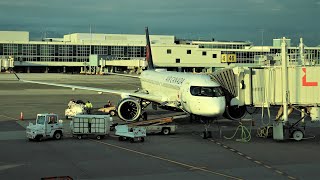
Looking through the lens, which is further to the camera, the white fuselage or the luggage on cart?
the white fuselage

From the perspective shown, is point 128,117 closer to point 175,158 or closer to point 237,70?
point 237,70

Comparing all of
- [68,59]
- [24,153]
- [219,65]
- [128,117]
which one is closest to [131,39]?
[68,59]

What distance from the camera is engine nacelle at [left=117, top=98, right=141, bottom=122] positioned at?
37562 millimetres

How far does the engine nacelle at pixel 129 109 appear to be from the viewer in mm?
37562

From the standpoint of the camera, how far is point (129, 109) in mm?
38031

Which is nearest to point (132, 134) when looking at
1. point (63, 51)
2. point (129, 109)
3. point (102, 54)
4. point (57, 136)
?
point (57, 136)

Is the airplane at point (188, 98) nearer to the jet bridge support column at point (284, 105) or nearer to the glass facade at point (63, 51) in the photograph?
the jet bridge support column at point (284, 105)

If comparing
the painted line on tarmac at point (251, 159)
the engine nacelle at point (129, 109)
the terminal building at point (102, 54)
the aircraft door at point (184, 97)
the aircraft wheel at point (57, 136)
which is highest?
the terminal building at point (102, 54)

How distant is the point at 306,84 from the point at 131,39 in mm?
168934

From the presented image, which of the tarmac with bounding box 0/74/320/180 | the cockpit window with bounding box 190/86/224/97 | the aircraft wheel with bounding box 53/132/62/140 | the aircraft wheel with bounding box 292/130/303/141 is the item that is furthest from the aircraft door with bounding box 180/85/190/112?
the aircraft wheel with bounding box 53/132/62/140

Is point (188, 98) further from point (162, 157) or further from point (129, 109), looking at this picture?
point (162, 157)

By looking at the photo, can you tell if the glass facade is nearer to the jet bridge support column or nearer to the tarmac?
the tarmac

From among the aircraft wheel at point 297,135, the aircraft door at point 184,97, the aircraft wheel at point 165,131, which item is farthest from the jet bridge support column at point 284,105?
the aircraft wheel at point 165,131

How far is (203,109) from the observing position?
29719 mm
